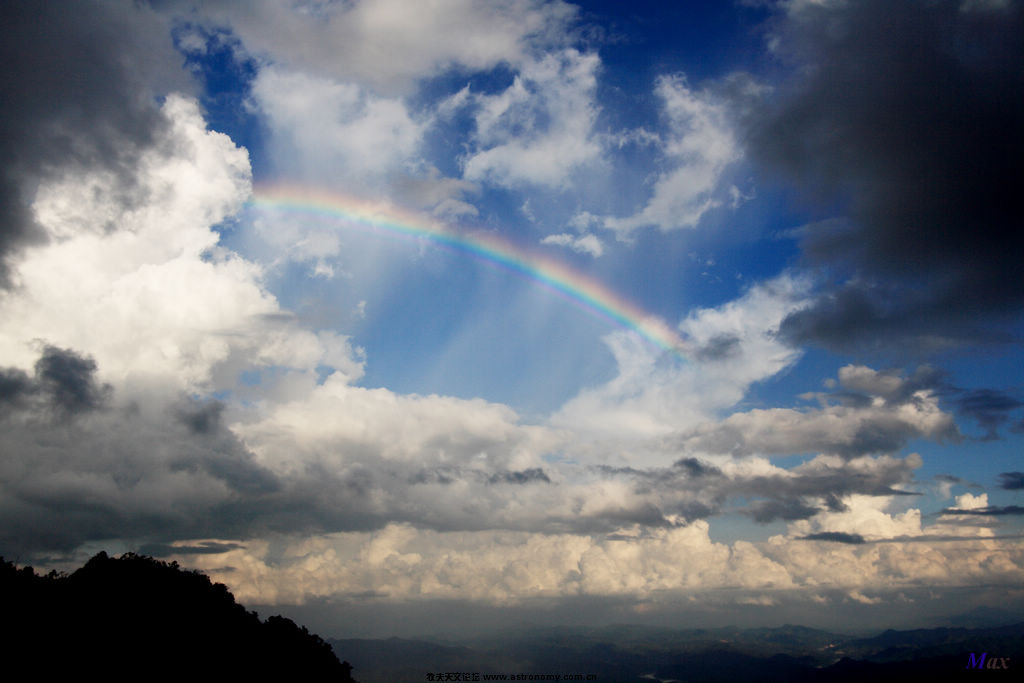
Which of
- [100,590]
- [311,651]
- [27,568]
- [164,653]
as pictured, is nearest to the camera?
[164,653]

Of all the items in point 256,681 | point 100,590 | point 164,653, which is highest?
point 100,590

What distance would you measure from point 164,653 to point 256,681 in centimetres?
2463

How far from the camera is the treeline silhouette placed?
107 meters

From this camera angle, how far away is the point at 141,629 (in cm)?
12044

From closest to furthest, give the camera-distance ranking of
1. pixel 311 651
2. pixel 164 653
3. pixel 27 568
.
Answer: pixel 164 653 → pixel 27 568 → pixel 311 651

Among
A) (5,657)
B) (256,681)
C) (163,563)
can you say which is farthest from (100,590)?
(256,681)

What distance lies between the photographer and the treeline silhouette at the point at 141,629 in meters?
107

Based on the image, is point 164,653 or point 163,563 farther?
point 163,563

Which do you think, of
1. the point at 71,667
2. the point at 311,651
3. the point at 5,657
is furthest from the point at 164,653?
the point at 311,651

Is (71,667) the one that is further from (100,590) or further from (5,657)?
(100,590)

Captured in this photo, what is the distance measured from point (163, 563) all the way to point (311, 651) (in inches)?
1843

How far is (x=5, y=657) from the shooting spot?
98.8 metres

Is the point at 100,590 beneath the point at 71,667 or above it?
above

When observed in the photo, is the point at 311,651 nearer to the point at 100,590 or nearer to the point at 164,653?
the point at 164,653
